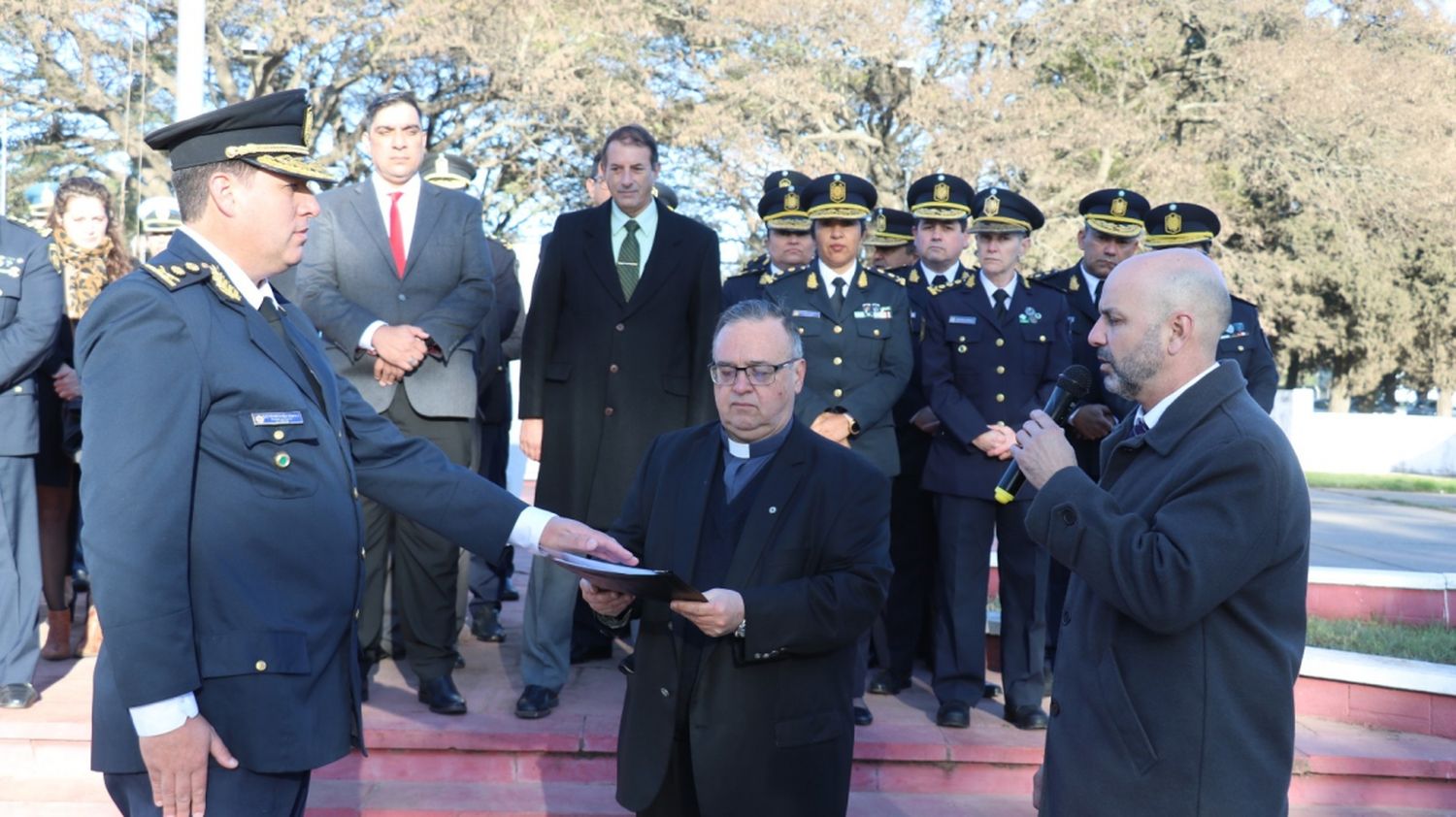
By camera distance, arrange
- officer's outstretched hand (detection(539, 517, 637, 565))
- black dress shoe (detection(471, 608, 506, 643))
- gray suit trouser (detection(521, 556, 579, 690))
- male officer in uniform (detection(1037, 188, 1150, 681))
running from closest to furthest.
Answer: officer's outstretched hand (detection(539, 517, 637, 565)), gray suit trouser (detection(521, 556, 579, 690)), male officer in uniform (detection(1037, 188, 1150, 681)), black dress shoe (detection(471, 608, 506, 643))

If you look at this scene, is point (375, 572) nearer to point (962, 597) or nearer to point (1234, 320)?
point (962, 597)

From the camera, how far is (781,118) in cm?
1962

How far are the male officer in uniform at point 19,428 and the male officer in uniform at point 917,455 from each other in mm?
3655

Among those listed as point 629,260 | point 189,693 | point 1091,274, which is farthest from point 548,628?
point 1091,274

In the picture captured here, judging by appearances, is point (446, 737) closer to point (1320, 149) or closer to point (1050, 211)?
point (1050, 211)

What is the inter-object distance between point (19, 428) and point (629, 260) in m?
2.67

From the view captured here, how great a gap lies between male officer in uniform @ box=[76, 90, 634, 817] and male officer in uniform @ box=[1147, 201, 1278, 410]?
4.28 m

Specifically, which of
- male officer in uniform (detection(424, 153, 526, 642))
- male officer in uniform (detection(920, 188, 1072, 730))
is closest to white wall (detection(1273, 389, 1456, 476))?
male officer in uniform (detection(424, 153, 526, 642))

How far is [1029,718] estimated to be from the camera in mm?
5582

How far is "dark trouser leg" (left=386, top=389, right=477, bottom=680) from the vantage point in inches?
213

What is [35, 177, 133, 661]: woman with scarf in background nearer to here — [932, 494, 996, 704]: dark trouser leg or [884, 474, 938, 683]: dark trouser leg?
[884, 474, 938, 683]: dark trouser leg

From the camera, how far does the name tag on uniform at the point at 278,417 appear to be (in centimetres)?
254

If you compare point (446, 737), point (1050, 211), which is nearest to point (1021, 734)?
point (446, 737)

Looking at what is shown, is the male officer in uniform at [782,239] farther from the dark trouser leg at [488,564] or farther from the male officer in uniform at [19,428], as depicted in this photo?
the male officer in uniform at [19,428]
